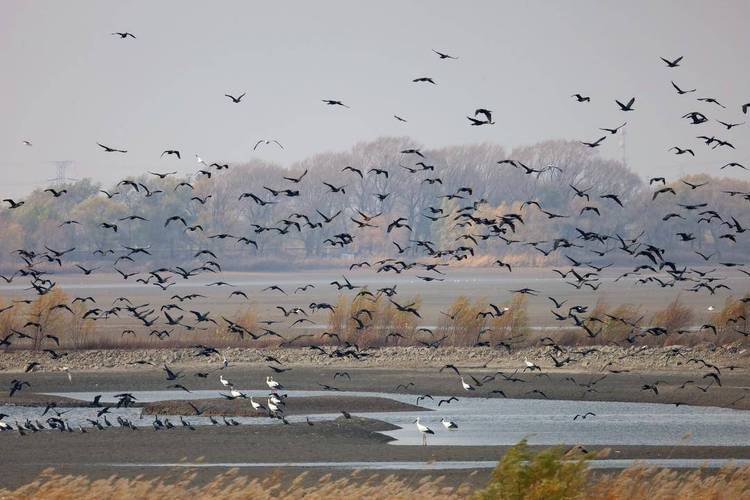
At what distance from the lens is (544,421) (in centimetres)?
3781

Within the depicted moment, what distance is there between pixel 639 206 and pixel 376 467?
497 feet

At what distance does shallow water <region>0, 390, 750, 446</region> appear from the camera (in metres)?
34.3

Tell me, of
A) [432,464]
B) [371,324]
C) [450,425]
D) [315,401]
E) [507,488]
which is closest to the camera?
[507,488]

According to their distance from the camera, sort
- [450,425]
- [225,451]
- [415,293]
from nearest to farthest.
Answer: [225,451]
[450,425]
[415,293]

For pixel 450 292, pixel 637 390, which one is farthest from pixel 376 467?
pixel 450 292

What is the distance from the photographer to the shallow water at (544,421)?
34.3 meters

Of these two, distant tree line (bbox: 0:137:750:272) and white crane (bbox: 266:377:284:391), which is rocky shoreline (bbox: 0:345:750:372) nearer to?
white crane (bbox: 266:377:284:391)

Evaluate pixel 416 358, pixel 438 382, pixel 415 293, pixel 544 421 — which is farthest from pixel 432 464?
pixel 415 293

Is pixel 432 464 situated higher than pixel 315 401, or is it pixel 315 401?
pixel 432 464

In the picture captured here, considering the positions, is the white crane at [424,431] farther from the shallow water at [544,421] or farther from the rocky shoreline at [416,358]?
the rocky shoreline at [416,358]

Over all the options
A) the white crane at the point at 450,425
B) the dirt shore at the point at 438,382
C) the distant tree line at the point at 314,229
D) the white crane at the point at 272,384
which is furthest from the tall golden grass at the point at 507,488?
the distant tree line at the point at 314,229

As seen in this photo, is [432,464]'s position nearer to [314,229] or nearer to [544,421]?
[544,421]

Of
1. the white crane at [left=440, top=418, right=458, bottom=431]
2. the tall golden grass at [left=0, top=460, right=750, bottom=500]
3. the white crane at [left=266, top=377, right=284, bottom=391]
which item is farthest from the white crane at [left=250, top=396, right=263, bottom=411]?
the tall golden grass at [left=0, top=460, right=750, bottom=500]

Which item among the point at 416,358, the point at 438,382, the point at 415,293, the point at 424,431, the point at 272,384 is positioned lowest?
the point at 438,382
